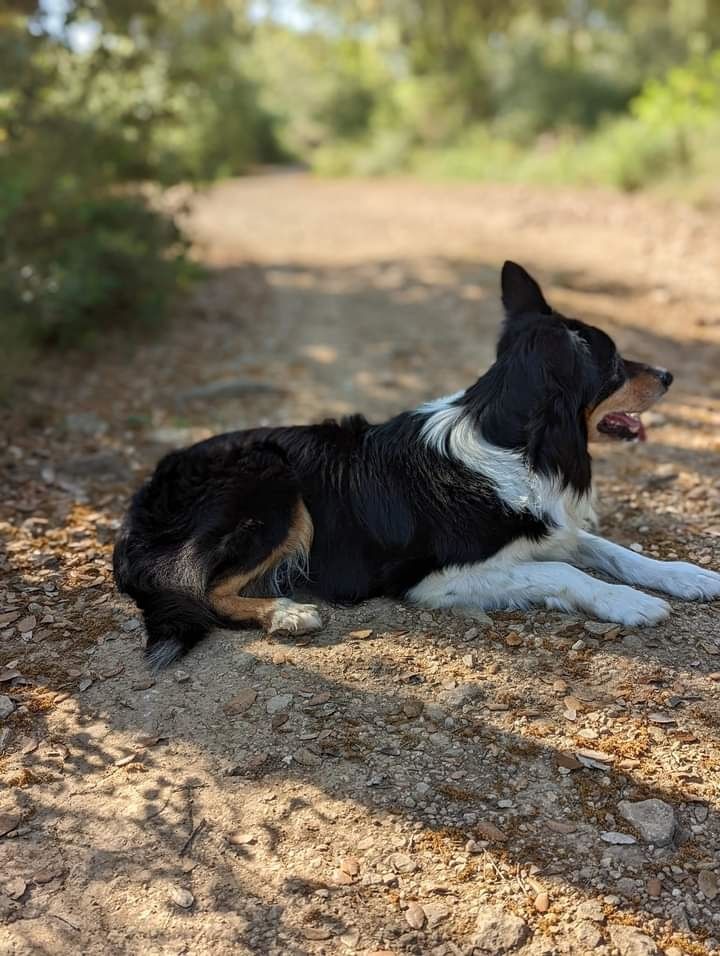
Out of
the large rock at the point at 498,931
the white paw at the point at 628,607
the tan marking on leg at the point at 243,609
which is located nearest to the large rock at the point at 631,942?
the large rock at the point at 498,931

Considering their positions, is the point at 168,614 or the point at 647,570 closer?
the point at 168,614

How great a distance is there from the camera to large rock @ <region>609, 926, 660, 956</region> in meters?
2.69

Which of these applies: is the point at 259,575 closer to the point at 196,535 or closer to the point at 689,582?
the point at 196,535

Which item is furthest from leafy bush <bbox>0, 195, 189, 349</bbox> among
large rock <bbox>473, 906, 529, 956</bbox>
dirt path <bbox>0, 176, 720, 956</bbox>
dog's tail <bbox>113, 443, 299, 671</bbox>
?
large rock <bbox>473, 906, 529, 956</bbox>

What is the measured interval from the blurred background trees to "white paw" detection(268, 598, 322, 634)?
14.5ft

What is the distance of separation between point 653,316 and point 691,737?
23.5 ft

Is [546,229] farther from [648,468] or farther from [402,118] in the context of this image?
[402,118]

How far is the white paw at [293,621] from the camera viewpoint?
4.21 metres

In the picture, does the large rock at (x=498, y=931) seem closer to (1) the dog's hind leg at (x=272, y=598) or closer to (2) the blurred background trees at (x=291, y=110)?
(1) the dog's hind leg at (x=272, y=598)

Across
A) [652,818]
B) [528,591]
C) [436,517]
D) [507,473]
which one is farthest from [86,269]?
[652,818]

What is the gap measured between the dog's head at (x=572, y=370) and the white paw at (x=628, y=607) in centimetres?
84

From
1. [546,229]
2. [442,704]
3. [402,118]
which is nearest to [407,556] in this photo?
[442,704]

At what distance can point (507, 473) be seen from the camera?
14.2 ft

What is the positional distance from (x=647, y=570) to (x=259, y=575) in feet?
6.59
